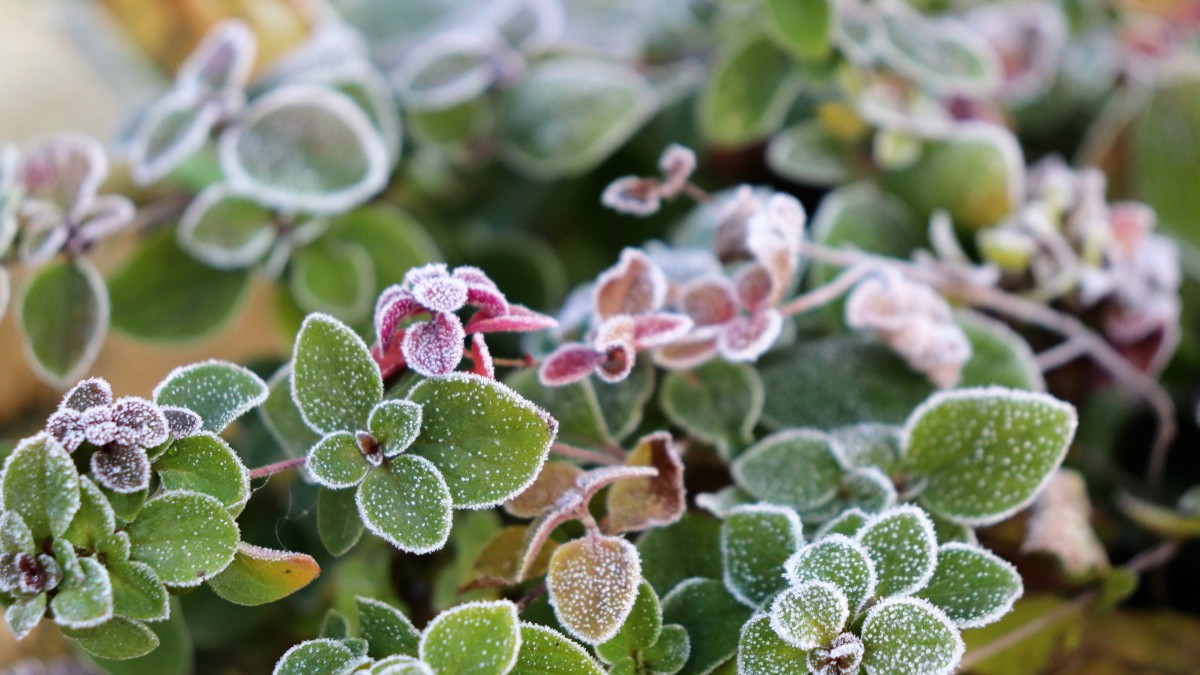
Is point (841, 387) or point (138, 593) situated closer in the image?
point (138, 593)

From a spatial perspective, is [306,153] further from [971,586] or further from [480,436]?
[971,586]

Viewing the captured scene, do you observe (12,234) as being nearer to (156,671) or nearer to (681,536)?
(156,671)

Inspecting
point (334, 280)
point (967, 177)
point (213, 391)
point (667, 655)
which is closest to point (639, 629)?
Result: point (667, 655)

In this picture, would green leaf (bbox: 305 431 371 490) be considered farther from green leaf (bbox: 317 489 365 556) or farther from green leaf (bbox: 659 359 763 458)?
green leaf (bbox: 659 359 763 458)

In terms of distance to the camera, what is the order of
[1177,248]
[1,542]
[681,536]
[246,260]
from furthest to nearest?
[1177,248], [246,260], [681,536], [1,542]

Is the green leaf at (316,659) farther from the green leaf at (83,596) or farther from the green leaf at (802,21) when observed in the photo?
the green leaf at (802,21)

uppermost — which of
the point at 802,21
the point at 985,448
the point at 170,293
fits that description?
the point at 802,21

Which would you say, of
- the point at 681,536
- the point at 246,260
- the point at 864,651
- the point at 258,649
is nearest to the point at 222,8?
the point at 246,260
